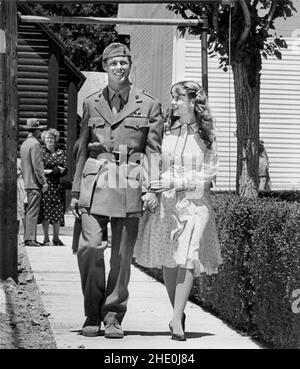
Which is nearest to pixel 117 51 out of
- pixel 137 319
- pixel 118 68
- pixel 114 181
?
pixel 118 68

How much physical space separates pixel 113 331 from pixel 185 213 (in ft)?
3.09

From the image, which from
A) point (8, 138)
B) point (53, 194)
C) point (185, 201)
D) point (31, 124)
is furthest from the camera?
point (53, 194)

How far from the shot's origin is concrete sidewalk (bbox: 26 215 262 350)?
7759 mm

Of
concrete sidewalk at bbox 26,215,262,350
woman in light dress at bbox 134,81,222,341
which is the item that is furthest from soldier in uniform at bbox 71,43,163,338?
concrete sidewalk at bbox 26,215,262,350

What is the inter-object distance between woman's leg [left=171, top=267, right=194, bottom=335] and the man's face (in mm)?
1357

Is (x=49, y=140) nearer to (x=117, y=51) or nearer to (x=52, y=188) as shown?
(x=52, y=188)

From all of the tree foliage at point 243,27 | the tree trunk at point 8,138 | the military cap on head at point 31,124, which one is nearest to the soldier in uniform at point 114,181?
the tree trunk at point 8,138

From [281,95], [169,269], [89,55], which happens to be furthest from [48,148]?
[89,55]

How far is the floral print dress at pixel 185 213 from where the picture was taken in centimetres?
802

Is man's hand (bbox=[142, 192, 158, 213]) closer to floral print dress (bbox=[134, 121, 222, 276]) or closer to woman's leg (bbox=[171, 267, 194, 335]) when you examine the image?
floral print dress (bbox=[134, 121, 222, 276])

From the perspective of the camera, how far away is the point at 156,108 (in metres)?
8.07

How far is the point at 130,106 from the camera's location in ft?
26.2

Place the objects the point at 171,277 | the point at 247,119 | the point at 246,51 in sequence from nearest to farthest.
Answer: the point at 171,277 → the point at 246,51 → the point at 247,119
